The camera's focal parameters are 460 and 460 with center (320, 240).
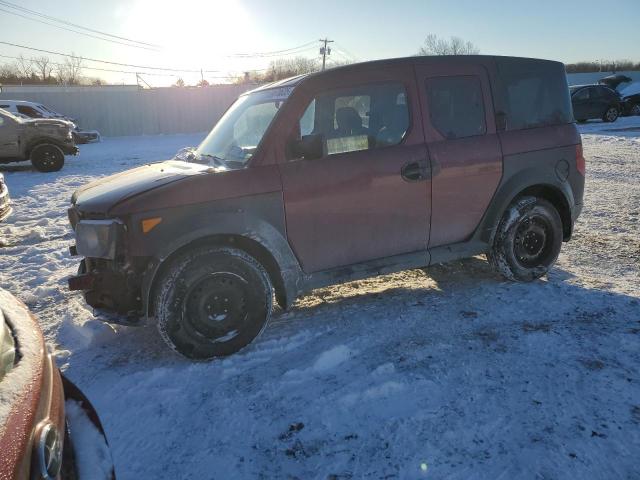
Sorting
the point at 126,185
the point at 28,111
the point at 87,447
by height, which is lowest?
the point at 87,447

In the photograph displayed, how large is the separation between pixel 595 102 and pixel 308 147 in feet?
75.9

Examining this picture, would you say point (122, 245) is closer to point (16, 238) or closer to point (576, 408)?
point (576, 408)

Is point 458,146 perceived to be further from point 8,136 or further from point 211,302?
point 8,136

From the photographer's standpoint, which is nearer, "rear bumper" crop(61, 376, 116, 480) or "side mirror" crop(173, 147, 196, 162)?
"rear bumper" crop(61, 376, 116, 480)

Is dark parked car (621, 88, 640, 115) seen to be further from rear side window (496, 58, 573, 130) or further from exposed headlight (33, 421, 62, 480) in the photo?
exposed headlight (33, 421, 62, 480)

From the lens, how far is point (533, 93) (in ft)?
14.2

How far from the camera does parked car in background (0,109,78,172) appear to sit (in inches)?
479

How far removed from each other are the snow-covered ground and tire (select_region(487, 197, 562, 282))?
17 cm

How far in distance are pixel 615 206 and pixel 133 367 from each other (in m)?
7.06

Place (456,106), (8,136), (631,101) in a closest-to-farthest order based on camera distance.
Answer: (456,106)
(8,136)
(631,101)

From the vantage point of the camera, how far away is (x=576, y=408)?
8.43 feet

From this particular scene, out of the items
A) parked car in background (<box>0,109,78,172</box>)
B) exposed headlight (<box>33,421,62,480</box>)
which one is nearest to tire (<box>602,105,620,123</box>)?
parked car in background (<box>0,109,78,172</box>)

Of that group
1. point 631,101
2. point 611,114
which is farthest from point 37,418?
point 631,101

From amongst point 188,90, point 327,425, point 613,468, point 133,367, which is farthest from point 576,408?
point 188,90
